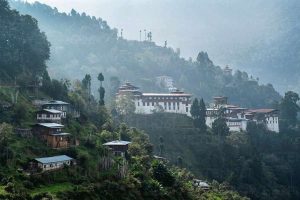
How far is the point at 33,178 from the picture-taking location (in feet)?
154

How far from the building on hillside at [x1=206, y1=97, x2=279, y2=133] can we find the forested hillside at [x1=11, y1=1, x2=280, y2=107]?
3300 centimetres

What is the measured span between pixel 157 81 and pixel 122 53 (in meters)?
18.9

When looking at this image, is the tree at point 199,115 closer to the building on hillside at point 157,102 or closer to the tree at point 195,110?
the tree at point 195,110

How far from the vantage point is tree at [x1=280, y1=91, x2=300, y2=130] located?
383 ft

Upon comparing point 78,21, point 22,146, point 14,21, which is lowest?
point 22,146

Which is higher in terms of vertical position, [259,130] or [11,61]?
[11,61]

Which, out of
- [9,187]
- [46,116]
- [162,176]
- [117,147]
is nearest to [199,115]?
[117,147]

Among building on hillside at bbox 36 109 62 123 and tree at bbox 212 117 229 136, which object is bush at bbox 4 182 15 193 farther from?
tree at bbox 212 117 229 136

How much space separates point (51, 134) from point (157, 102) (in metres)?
47.7

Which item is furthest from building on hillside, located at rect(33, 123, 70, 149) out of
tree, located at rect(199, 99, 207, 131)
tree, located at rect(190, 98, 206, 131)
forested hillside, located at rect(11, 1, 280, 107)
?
forested hillside, located at rect(11, 1, 280, 107)

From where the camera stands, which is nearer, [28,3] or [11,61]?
[11,61]

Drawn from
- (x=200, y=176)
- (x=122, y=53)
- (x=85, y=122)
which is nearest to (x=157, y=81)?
(x=122, y=53)

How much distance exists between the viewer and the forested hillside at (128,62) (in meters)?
146

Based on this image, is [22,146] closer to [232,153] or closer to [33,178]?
[33,178]
